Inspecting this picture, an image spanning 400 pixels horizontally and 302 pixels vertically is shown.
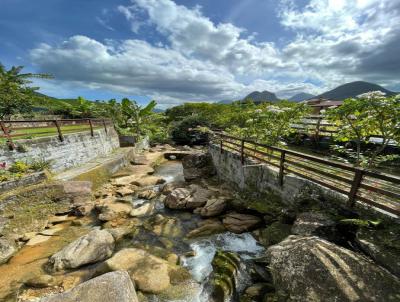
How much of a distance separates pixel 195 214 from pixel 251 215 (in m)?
2.20

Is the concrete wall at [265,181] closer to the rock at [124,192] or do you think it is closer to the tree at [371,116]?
the tree at [371,116]

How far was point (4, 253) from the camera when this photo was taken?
5.50 metres

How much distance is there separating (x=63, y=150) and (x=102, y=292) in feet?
30.7

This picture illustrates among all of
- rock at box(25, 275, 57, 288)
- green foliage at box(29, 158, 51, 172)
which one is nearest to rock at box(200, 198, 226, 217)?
rock at box(25, 275, 57, 288)

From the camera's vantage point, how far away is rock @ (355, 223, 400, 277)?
321 centimetres

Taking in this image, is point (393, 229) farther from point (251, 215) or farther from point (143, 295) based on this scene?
point (143, 295)

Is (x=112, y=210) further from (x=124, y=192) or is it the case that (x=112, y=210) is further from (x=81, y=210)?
(x=124, y=192)

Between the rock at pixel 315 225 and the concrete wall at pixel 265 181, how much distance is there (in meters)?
0.60

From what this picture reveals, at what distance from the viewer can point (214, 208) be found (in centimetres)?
769

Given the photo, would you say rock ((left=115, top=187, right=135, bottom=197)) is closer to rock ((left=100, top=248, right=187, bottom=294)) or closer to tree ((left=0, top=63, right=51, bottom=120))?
rock ((left=100, top=248, right=187, bottom=294))

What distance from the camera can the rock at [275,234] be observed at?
5.41 meters

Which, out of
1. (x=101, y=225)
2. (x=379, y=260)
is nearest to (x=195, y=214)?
(x=101, y=225)

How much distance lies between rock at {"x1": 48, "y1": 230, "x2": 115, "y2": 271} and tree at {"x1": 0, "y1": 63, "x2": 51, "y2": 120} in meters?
12.5

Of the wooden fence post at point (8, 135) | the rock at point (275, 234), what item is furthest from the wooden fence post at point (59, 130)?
the rock at point (275, 234)
